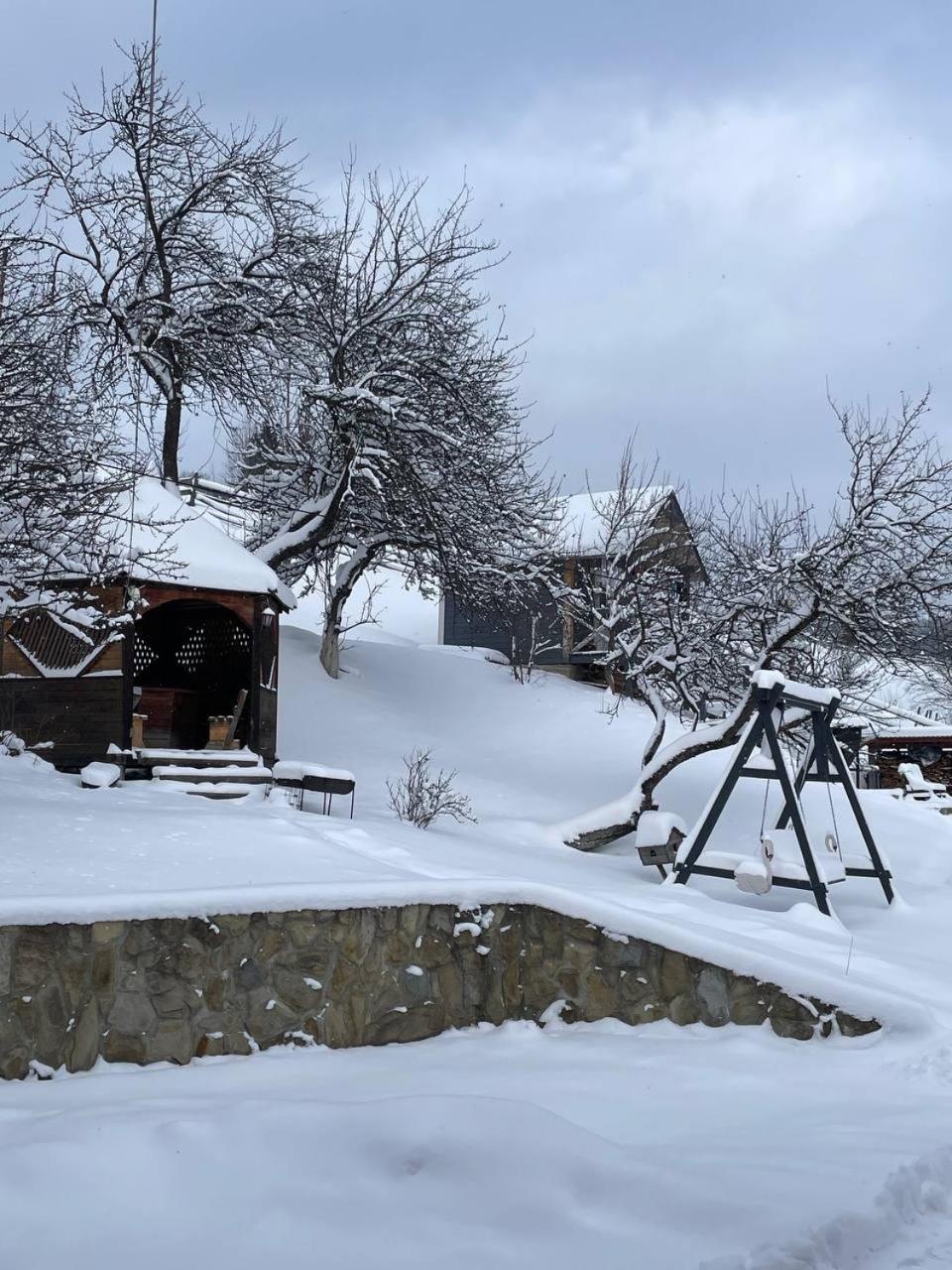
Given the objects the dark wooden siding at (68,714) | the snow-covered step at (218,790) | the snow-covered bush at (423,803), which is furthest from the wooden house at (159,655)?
the snow-covered bush at (423,803)

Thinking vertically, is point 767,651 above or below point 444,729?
above

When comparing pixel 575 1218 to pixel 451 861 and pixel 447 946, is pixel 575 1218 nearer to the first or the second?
pixel 447 946

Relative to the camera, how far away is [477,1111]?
4.31 metres

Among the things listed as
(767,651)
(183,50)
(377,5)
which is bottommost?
(767,651)

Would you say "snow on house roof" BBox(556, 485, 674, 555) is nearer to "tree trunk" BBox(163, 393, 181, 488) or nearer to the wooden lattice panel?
"tree trunk" BBox(163, 393, 181, 488)

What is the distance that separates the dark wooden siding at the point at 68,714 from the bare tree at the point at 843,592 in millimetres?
5510

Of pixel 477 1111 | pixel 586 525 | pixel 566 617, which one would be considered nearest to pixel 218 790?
pixel 477 1111

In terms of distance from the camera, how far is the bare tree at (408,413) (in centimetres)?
1728

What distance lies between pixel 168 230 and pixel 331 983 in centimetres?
1405

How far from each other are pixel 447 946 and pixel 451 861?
2.61 meters

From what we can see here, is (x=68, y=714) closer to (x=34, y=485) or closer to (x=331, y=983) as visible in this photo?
(x=34, y=485)

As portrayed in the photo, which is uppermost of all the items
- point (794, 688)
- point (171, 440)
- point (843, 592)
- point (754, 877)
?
point (171, 440)

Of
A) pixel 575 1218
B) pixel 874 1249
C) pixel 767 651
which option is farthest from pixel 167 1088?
pixel 767 651

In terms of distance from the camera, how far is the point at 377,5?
25.5 feet
